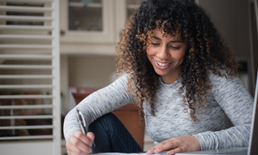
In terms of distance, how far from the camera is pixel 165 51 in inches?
35.9

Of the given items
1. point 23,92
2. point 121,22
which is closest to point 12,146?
point 23,92

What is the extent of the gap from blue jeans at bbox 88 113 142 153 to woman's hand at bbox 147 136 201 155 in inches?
10.6

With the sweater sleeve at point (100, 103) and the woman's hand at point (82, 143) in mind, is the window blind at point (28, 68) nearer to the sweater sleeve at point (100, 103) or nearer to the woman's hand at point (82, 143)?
the sweater sleeve at point (100, 103)

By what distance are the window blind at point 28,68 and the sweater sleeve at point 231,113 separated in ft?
4.08

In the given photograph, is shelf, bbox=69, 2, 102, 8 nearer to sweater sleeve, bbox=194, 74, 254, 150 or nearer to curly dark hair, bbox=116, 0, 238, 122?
curly dark hair, bbox=116, 0, 238, 122

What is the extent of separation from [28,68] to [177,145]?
145 cm

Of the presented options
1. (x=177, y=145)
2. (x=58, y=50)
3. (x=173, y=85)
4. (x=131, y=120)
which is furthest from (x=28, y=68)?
(x=177, y=145)

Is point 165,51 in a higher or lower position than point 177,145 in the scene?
higher

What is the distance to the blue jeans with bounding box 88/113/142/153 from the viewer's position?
0.88m

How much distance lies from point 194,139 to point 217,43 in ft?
1.52

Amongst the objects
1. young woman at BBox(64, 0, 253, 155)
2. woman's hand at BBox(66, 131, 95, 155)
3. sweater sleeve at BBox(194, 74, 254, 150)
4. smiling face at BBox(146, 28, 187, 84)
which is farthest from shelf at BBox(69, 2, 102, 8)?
woman's hand at BBox(66, 131, 95, 155)

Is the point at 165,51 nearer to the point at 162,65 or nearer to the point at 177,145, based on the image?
the point at 162,65

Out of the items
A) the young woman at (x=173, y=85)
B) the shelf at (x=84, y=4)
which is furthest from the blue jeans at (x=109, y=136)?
the shelf at (x=84, y=4)

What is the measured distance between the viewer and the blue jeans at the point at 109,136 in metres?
0.88
